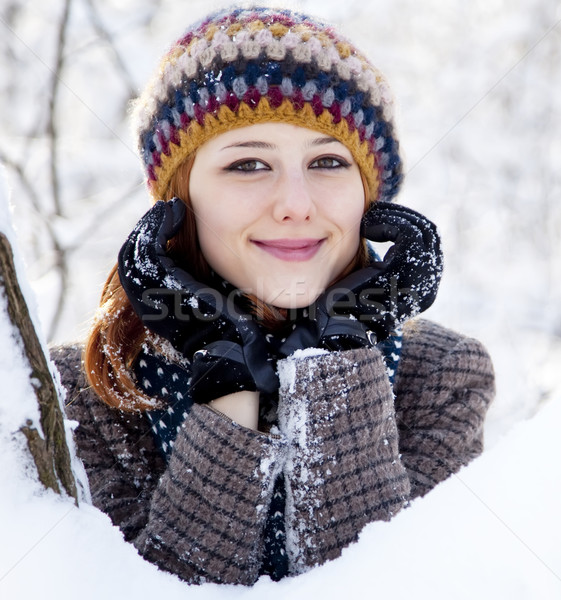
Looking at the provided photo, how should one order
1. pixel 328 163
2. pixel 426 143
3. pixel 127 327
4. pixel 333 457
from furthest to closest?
pixel 426 143, pixel 127 327, pixel 328 163, pixel 333 457

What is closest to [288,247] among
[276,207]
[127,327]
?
[276,207]

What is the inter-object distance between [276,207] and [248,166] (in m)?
0.15

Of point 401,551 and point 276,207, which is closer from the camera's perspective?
point 401,551

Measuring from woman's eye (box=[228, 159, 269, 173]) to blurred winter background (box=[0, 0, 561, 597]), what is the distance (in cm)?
299

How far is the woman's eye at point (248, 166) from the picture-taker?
63.8 inches

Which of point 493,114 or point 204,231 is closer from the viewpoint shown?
point 204,231

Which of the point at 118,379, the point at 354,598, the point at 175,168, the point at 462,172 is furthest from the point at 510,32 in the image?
the point at 354,598

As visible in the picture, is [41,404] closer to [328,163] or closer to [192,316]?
[192,316]

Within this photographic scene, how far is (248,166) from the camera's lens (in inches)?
64.3

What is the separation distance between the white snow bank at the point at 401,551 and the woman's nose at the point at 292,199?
817mm

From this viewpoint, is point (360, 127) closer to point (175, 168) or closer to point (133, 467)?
point (175, 168)

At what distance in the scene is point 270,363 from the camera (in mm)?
1625

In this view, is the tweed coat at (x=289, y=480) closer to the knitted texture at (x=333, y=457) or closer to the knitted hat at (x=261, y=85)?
the knitted texture at (x=333, y=457)

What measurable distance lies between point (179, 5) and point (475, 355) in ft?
14.4
